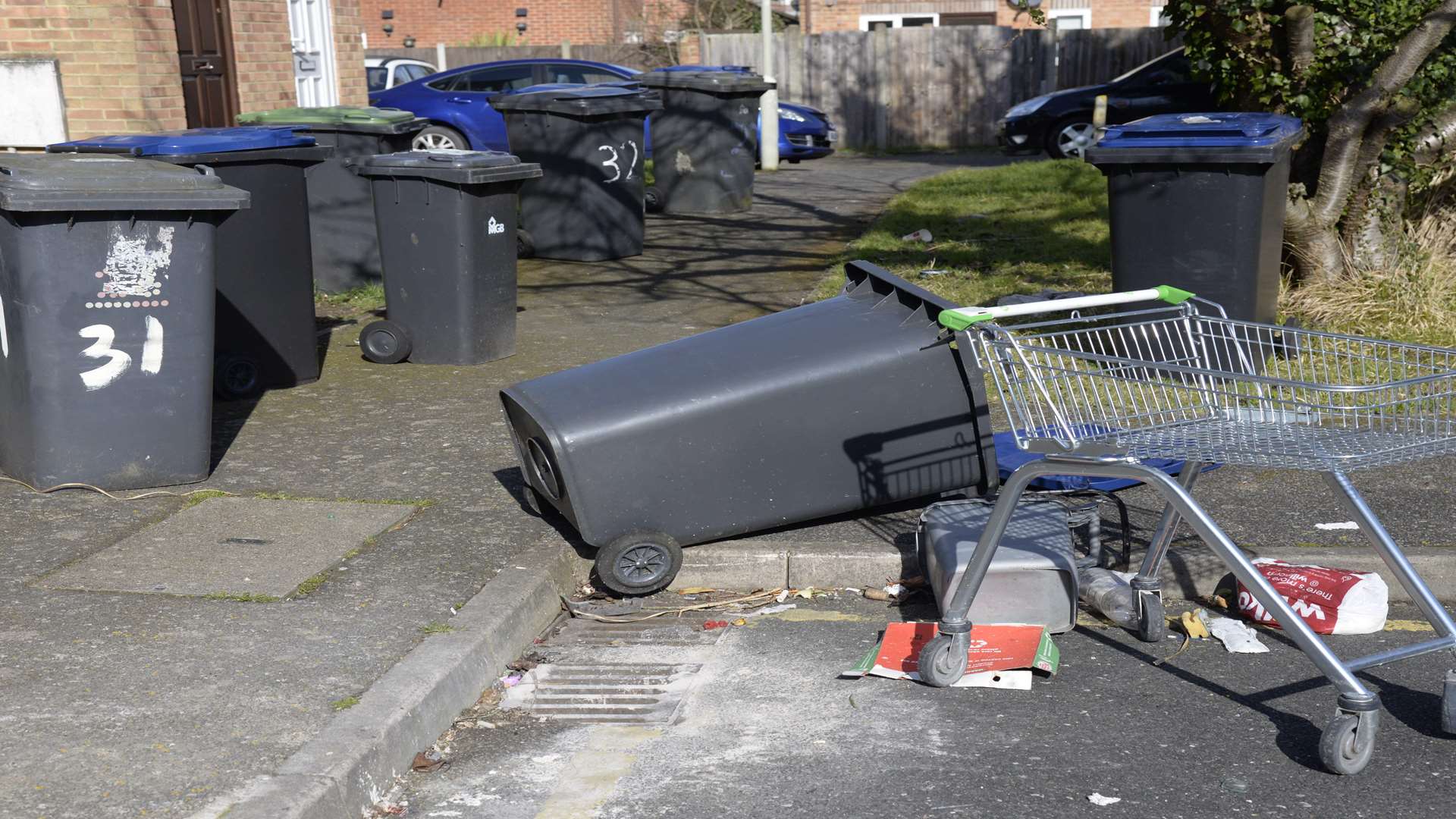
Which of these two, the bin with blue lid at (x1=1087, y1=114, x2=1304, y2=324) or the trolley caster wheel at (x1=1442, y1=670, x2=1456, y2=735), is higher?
the bin with blue lid at (x1=1087, y1=114, x2=1304, y2=324)

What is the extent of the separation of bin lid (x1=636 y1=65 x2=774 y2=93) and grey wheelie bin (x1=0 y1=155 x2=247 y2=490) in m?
8.57

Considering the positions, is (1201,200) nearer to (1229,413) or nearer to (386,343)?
(1229,413)

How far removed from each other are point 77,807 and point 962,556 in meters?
2.46

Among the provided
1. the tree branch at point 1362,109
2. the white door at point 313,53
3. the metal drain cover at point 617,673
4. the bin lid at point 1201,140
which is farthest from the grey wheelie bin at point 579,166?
the metal drain cover at point 617,673

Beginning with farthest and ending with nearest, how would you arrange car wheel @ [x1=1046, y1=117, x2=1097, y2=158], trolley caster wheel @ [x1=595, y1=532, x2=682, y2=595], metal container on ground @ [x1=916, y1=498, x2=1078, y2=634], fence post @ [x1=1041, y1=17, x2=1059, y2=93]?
fence post @ [x1=1041, y1=17, x2=1059, y2=93] → car wheel @ [x1=1046, y1=117, x2=1097, y2=158] → trolley caster wheel @ [x1=595, y1=532, x2=682, y2=595] → metal container on ground @ [x1=916, y1=498, x2=1078, y2=634]

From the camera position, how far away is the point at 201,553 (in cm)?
478

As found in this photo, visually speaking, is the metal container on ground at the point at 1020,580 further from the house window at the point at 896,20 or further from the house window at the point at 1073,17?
the house window at the point at 1073,17

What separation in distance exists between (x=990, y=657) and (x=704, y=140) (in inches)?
412

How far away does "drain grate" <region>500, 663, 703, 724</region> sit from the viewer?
3.90 metres

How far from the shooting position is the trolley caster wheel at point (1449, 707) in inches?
139

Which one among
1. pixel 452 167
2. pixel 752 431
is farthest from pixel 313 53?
pixel 752 431

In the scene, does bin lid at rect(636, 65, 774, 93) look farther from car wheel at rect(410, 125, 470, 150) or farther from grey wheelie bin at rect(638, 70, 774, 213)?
car wheel at rect(410, 125, 470, 150)

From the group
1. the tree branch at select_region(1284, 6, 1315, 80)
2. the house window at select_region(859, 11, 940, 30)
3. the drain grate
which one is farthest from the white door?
the house window at select_region(859, 11, 940, 30)

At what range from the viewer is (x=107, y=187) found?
17.4 ft
